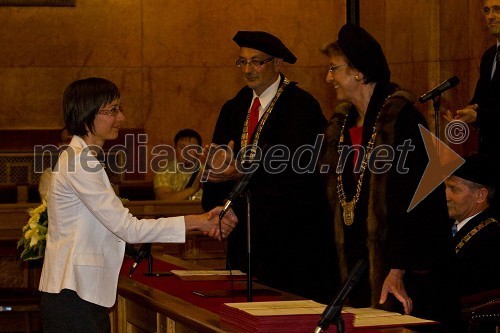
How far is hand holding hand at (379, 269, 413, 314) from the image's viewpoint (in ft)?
13.0

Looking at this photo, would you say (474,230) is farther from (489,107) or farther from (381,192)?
(381,192)

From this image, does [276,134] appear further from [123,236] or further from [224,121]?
[123,236]

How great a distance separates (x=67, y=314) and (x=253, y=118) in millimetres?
1894

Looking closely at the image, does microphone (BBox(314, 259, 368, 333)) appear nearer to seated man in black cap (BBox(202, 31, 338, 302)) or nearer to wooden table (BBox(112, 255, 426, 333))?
wooden table (BBox(112, 255, 426, 333))

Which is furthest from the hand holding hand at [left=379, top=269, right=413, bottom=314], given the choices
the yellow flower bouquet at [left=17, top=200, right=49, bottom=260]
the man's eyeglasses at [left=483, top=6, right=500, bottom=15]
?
the man's eyeglasses at [left=483, top=6, right=500, bottom=15]

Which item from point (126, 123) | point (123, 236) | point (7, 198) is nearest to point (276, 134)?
point (123, 236)

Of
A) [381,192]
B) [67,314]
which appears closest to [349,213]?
[381,192]

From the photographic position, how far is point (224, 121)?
5488mm

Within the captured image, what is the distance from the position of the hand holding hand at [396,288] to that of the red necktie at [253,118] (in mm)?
1504

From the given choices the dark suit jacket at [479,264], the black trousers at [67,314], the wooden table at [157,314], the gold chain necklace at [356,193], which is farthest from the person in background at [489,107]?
the black trousers at [67,314]

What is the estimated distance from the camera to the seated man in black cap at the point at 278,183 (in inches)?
198

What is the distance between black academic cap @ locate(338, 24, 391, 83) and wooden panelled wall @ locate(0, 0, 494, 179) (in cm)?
825

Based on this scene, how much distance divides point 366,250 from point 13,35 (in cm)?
896

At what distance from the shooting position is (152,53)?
12.6 metres
